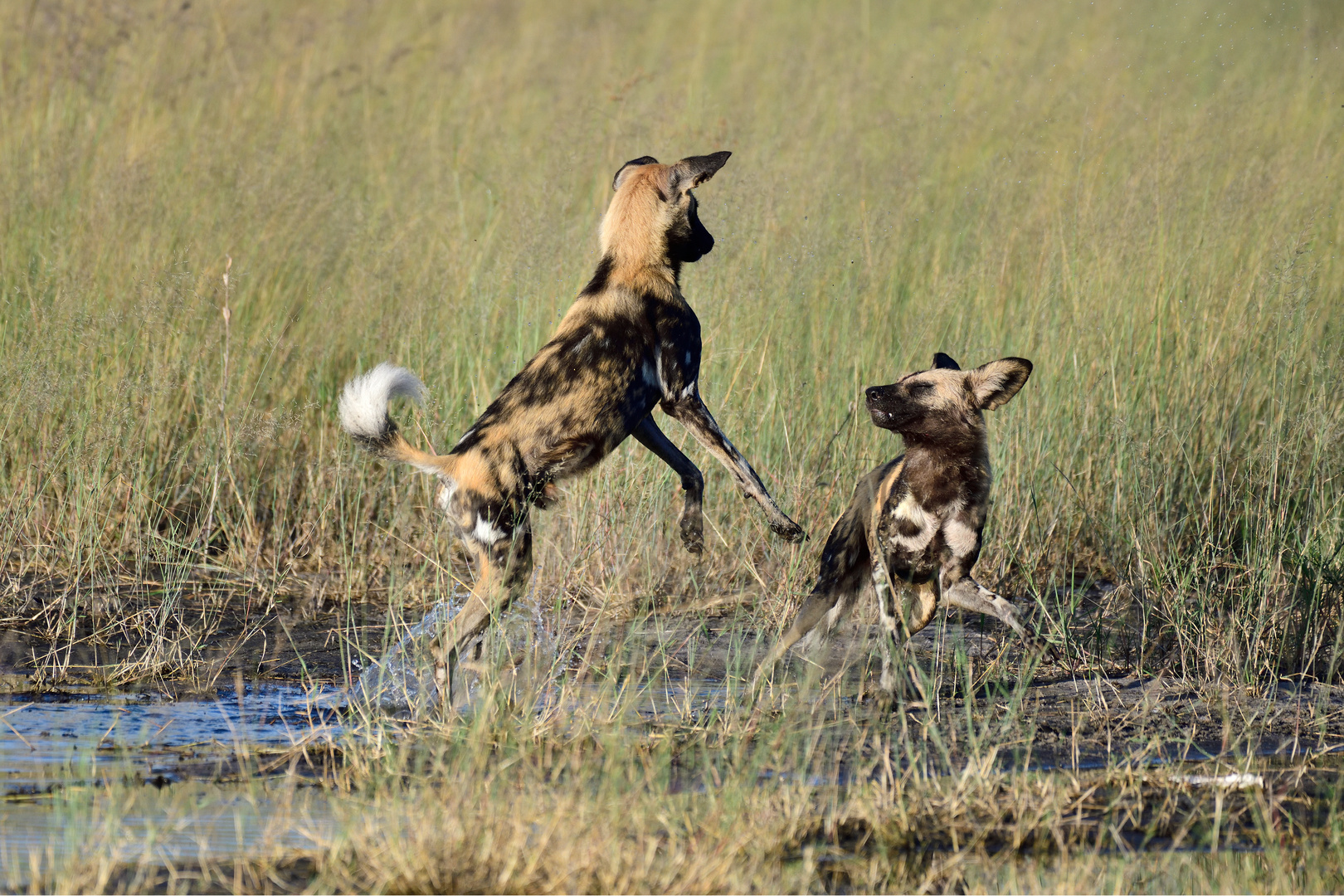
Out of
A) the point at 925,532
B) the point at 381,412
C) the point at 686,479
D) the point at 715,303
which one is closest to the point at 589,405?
the point at 686,479

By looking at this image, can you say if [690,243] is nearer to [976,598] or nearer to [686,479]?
[686,479]

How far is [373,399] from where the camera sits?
443cm

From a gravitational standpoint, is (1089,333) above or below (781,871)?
above

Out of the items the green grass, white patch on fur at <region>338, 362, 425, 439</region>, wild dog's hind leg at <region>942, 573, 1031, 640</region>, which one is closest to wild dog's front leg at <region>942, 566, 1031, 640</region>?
wild dog's hind leg at <region>942, 573, 1031, 640</region>

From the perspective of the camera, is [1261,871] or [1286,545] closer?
[1261,871]

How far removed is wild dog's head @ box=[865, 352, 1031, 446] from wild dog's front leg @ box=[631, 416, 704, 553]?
1.96 ft

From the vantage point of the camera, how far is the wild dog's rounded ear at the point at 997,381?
15.6ft

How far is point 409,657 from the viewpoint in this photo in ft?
17.0

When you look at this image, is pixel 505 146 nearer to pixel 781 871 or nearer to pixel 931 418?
pixel 931 418

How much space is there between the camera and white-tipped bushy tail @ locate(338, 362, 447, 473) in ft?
14.6

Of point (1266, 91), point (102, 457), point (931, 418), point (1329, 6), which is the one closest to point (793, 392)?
point (931, 418)

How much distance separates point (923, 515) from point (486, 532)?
1.33 m

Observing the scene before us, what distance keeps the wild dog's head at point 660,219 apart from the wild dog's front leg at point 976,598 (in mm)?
1308

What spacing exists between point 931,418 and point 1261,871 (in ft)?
6.36
